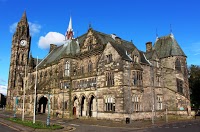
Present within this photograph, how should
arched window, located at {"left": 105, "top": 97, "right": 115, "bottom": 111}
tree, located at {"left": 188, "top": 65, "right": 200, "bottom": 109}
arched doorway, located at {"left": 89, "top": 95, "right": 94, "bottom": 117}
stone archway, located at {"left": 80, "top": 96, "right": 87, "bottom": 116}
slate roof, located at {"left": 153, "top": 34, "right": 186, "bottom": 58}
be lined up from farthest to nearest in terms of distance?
tree, located at {"left": 188, "top": 65, "right": 200, "bottom": 109} → slate roof, located at {"left": 153, "top": 34, "right": 186, "bottom": 58} → stone archway, located at {"left": 80, "top": 96, "right": 87, "bottom": 116} → arched doorway, located at {"left": 89, "top": 95, "right": 94, "bottom": 117} → arched window, located at {"left": 105, "top": 97, "right": 115, "bottom": 111}

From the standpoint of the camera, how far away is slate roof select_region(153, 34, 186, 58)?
156 ft

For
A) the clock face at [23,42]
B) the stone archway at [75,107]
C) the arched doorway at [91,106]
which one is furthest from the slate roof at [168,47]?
the clock face at [23,42]

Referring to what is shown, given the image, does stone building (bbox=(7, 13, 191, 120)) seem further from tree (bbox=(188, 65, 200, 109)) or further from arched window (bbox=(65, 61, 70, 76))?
tree (bbox=(188, 65, 200, 109))

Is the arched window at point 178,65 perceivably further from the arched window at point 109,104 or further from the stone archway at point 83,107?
the stone archway at point 83,107

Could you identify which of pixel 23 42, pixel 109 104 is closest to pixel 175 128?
pixel 109 104

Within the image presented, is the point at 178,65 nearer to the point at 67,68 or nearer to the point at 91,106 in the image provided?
the point at 91,106

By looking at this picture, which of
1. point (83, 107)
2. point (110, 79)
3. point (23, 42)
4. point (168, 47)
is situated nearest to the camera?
point (110, 79)

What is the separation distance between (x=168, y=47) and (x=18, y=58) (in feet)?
186

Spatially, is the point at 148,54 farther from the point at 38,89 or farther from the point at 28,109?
the point at 28,109

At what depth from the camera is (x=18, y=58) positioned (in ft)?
257

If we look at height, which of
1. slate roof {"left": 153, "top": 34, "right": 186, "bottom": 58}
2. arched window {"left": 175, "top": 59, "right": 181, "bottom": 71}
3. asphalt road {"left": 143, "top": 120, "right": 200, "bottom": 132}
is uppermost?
slate roof {"left": 153, "top": 34, "right": 186, "bottom": 58}

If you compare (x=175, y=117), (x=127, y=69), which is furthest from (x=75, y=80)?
(x=175, y=117)

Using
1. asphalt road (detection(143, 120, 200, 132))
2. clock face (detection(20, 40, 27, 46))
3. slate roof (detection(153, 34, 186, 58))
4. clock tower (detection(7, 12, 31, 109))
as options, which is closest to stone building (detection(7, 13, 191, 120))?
slate roof (detection(153, 34, 186, 58))

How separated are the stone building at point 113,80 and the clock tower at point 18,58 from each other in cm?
2393
